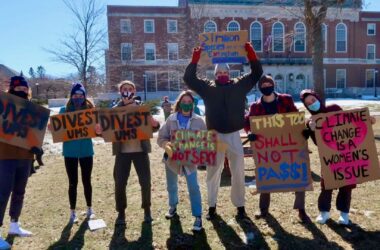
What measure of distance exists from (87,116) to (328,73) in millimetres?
47241

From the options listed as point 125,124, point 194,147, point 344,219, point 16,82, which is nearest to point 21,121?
point 16,82

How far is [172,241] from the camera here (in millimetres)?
4387

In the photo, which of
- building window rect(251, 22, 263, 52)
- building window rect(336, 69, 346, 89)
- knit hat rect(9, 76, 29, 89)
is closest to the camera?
knit hat rect(9, 76, 29, 89)

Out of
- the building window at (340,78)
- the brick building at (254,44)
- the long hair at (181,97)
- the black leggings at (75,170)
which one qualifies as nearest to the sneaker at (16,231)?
the black leggings at (75,170)

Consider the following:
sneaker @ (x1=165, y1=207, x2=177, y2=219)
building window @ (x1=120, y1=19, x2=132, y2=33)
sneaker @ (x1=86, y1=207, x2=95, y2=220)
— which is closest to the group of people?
sneaker @ (x1=165, y1=207, x2=177, y2=219)

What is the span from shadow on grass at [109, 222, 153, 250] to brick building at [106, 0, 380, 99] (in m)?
33.9

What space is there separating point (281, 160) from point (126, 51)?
36.9 m

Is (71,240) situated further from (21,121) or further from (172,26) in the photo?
(172,26)

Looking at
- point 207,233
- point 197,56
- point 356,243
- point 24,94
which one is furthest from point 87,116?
point 356,243

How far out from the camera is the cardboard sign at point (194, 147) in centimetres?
455

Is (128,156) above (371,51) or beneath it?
beneath

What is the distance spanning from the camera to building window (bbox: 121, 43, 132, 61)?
128ft

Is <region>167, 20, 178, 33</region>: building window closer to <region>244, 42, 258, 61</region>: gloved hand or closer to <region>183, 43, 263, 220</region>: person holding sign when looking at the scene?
<region>244, 42, 258, 61</region>: gloved hand

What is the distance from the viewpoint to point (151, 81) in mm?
42938
